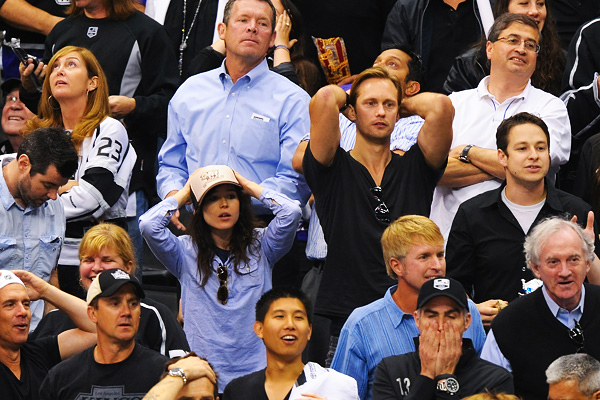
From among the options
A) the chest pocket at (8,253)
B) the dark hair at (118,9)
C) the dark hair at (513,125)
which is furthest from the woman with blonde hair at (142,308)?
the dark hair at (118,9)

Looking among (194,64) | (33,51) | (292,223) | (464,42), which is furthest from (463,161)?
(33,51)

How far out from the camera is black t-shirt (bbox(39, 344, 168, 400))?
5.72 metres

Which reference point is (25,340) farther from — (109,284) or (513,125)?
(513,125)

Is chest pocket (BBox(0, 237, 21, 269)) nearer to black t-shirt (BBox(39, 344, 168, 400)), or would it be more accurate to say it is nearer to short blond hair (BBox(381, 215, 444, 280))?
black t-shirt (BBox(39, 344, 168, 400))

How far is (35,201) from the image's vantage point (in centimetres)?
709

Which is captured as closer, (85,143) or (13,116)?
(85,143)

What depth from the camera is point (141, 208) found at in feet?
27.6

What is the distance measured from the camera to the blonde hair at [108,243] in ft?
21.6

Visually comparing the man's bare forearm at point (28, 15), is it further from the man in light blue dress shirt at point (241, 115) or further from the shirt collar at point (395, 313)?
the shirt collar at point (395, 313)

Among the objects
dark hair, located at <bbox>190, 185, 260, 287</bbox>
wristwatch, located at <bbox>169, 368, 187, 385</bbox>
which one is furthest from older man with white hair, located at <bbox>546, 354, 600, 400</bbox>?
dark hair, located at <bbox>190, 185, 260, 287</bbox>

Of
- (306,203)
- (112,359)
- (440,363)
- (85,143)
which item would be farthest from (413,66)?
(112,359)

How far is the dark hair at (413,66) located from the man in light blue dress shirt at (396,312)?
217 centimetres

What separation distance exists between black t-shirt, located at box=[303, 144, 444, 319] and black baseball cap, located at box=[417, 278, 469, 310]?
79 centimetres

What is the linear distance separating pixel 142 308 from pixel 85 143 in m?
1.83
